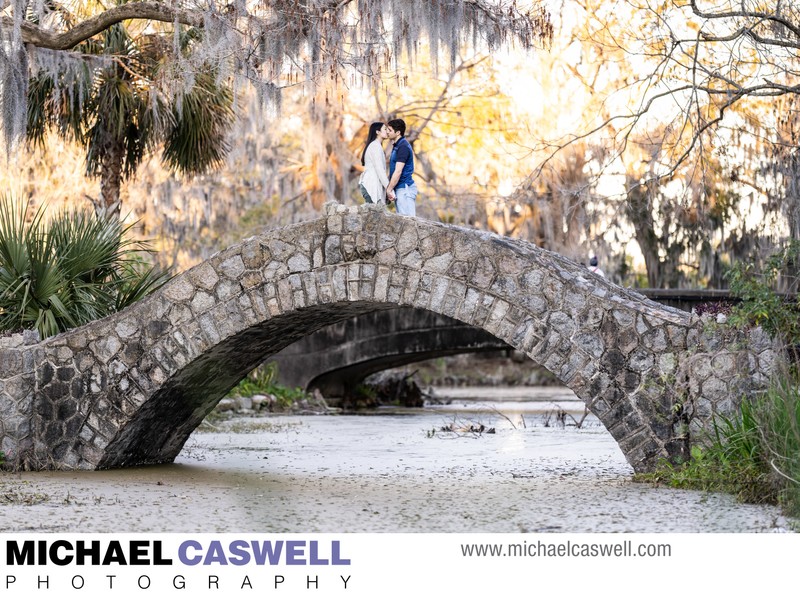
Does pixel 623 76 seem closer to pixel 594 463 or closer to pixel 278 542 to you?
pixel 594 463

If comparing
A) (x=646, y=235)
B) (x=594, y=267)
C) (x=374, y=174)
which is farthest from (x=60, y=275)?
(x=646, y=235)

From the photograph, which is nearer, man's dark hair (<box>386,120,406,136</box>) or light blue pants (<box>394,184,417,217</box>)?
light blue pants (<box>394,184,417,217</box>)

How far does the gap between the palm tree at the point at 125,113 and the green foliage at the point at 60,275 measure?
3.26 metres

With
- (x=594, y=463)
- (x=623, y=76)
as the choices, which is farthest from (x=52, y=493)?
(x=623, y=76)

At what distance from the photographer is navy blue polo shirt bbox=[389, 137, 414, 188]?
477 inches

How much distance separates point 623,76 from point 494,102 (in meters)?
5.79

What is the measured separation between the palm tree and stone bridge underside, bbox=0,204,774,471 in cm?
490

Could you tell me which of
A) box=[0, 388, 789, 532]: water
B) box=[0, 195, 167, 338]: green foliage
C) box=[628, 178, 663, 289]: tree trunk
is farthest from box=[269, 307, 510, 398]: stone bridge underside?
box=[0, 195, 167, 338]: green foliage

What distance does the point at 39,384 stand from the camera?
39.3 feet

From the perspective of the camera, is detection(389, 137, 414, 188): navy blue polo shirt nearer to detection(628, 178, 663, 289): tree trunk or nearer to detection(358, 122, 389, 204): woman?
detection(358, 122, 389, 204): woman

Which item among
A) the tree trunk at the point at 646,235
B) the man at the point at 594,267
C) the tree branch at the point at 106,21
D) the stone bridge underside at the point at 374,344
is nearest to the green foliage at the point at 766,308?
the man at the point at 594,267

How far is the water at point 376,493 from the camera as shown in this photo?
840cm

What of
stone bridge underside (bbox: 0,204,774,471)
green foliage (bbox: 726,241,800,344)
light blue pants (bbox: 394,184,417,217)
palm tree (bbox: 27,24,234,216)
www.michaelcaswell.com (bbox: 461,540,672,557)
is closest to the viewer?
www.michaelcaswell.com (bbox: 461,540,672,557)

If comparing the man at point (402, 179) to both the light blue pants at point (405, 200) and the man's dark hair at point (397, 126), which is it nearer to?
the light blue pants at point (405, 200)
